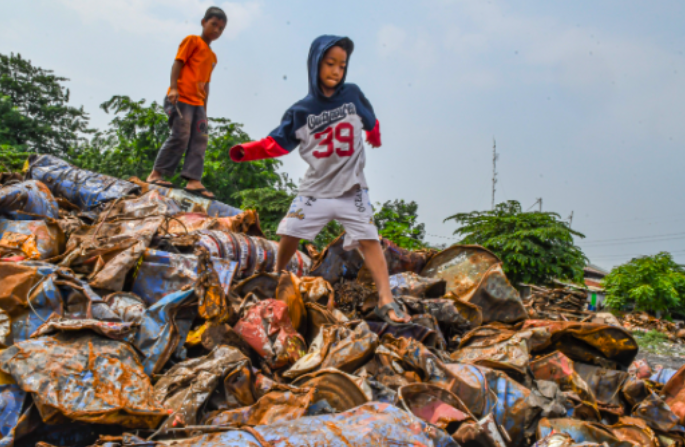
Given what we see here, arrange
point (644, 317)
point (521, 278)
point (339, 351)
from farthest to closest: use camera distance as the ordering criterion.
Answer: point (644, 317) < point (521, 278) < point (339, 351)

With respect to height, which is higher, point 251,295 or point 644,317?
point 251,295

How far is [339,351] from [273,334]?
39 centimetres

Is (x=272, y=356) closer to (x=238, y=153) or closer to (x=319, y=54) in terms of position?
(x=238, y=153)

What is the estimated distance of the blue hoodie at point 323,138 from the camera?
285 cm

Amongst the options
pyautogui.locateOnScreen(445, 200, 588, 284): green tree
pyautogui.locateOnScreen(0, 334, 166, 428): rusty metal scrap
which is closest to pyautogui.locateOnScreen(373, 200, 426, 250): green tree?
pyautogui.locateOnScreen(445, 200, 588, 284): green tree

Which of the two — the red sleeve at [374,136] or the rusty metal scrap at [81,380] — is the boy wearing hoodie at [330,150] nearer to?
the red sleeve at [374,136]

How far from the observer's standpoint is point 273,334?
2369mm

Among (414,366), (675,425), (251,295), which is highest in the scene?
(251,295)

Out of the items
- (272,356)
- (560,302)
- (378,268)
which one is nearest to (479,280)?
(378,268)

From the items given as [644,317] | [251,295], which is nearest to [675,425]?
[251,295]

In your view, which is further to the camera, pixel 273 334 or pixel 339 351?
pixel 273 334

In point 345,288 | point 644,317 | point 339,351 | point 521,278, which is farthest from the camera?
point 644,317

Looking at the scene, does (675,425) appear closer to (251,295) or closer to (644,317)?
(251,295)

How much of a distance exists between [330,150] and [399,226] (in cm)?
386
